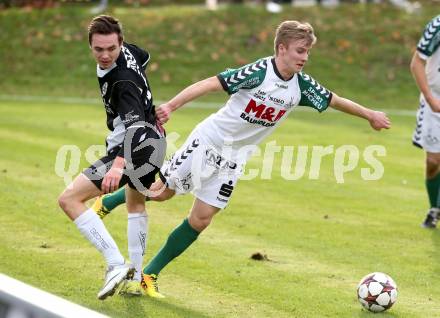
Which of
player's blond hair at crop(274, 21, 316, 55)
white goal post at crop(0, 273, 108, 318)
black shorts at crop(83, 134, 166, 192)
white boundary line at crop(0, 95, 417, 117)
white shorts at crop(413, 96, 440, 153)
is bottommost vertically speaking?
white boundary line at crop(0, 95, 417, 117)

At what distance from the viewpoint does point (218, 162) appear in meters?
7.84

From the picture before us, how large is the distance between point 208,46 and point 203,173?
17298mm

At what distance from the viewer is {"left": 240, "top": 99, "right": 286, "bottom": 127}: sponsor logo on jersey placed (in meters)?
7.75

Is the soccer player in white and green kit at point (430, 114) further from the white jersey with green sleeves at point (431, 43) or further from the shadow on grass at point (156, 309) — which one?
the shadow on grass at point (156, 309)

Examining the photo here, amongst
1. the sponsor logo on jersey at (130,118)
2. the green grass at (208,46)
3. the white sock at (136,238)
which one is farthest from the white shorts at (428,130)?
the green grass at (208,46)

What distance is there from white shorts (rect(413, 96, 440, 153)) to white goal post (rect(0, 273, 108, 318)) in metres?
7.29

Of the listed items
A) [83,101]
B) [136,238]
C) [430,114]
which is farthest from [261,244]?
[83,101]

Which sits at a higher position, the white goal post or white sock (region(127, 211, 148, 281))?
the white goal post

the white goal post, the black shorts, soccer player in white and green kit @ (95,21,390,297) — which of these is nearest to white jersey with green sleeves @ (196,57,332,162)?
soccer player in white and green kit @ (95,21,390,297)

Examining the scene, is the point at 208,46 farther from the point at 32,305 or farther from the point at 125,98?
the point at 32,305

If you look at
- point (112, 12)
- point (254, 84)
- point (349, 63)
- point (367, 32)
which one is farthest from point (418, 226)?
point (112, 12)

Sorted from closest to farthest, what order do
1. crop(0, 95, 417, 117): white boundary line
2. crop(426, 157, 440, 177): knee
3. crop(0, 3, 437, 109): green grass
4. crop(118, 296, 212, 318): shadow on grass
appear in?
crop(118, 296, 212, 318): shadow on grass < crop(426, 157, 440, 177): knee < crop(0, 95, 417, 117): white boundary line < crop(0, 3, 437, 109): green grass

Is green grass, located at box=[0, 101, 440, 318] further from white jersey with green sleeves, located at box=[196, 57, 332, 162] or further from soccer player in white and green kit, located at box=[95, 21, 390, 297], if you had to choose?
white jersey with green sleeves, located at box=[196, 57, 332, 162]

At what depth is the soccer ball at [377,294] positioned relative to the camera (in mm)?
7234
